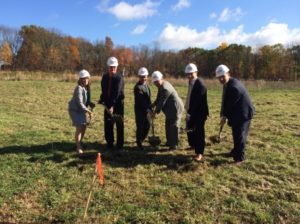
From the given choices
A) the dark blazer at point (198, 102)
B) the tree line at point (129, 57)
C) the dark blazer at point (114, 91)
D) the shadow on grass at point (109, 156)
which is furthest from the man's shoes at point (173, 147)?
the tree line at point (129, 57)

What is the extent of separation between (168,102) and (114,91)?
1.30 metres

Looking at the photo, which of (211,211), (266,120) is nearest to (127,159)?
(211,211)

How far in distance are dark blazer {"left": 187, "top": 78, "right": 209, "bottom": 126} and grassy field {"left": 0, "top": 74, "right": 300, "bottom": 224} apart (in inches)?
37.9

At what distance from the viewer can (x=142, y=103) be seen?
31.2ft

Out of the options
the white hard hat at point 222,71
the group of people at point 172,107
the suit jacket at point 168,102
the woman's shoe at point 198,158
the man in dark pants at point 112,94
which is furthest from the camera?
the man in dark pants at point 112,94

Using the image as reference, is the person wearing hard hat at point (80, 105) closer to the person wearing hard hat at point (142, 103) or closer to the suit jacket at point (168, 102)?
the person wearing hard hat at point (142, 103)

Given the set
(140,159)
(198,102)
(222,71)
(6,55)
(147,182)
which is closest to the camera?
(147,182)

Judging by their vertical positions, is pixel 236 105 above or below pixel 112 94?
below

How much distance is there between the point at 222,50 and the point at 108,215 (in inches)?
2660

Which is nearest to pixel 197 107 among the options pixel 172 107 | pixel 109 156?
pixel 172 107

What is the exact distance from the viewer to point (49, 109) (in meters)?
17.4

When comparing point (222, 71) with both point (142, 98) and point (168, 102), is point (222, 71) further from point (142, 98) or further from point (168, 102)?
point (142, 98)

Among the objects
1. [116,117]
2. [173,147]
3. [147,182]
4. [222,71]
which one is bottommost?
[147,182]

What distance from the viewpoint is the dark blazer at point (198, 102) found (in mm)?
8539
